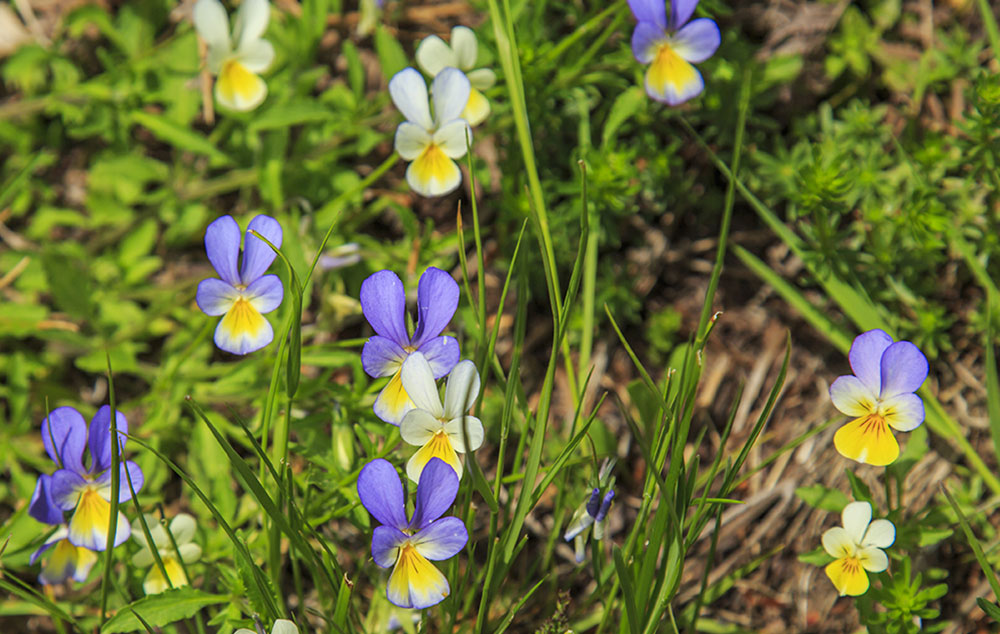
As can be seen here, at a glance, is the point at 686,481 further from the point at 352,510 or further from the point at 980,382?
the point at 980,382

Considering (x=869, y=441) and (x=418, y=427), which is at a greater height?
(x=418, y=427)

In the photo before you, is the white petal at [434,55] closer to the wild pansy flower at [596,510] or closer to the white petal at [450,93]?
the white petal at [450,93]

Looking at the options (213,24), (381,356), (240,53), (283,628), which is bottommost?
(283,628)

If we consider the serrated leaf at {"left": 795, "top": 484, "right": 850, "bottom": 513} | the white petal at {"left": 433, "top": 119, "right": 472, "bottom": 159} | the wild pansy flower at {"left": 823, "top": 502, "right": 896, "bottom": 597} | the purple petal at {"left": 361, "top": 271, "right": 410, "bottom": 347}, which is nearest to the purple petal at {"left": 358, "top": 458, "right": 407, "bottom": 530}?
the purple petal at {"left": 361, "top": 271, "right": 410, "bottom": 347}

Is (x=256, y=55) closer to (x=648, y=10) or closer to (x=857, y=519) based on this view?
(x=648, y=10)

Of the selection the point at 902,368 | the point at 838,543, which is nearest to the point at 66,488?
the point at 838,543

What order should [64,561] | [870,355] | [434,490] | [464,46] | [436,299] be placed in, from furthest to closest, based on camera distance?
[464,46] → [64,561] → [870,355] → [436,299] → [434,490]

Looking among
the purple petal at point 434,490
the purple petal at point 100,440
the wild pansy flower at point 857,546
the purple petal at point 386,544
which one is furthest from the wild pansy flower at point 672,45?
the purple petal at point 100,440
